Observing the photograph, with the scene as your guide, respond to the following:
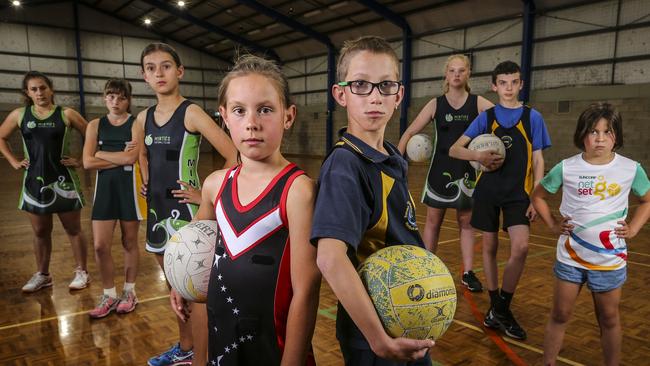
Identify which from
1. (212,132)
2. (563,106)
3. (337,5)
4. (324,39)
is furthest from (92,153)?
(324,39)

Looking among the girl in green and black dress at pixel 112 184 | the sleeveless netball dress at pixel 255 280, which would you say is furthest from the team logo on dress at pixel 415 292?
the girl in green and black dress at pixel 112 184

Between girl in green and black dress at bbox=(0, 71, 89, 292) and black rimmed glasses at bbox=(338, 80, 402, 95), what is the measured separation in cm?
345

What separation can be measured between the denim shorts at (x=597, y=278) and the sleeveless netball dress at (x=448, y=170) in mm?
1684

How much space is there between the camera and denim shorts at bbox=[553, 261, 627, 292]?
2180 millimetres

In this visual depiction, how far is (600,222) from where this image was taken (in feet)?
7.30

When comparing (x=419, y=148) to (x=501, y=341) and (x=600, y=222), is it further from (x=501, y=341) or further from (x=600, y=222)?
(x=600, y=222)

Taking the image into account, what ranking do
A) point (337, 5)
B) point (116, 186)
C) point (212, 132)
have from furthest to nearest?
point (337, 5), point (116, 186), point (212, 132)

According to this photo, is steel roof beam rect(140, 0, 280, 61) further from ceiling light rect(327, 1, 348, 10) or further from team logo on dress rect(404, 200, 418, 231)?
team logo on dress rect(404, 200, 418, 231)

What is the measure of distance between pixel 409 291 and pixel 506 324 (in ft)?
7.44

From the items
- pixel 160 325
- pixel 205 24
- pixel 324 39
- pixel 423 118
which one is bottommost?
pixel 160 325

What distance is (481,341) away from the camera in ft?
9.91

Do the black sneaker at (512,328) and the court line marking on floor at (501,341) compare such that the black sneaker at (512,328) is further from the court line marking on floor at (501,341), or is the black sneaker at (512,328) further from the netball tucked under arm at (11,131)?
the netball tucked under arm at (11,131)

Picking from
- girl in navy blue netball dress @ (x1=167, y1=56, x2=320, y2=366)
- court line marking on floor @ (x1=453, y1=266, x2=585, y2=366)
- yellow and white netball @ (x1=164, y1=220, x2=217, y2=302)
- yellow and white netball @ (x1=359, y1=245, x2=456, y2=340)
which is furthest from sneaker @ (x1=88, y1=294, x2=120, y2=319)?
yellow and white netball @ (x1=359, y1=245, x2=456, y2=340)

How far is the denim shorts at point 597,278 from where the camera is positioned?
2180 millimetres
